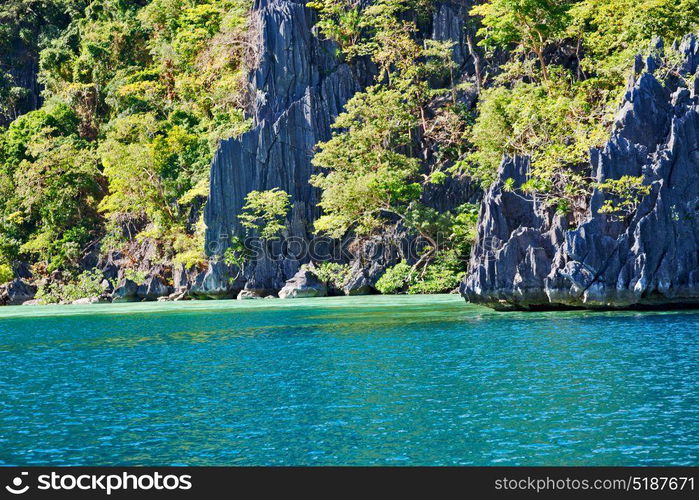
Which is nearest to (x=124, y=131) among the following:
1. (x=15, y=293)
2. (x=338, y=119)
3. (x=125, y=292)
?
(x=125, y=292)

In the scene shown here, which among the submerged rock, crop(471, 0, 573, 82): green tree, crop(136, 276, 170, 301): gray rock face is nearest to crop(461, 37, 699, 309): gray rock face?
crop(471, 0, 573, 82): green tree

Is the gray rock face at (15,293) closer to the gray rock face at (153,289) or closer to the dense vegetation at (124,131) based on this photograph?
the dense vegetation at (124,131)

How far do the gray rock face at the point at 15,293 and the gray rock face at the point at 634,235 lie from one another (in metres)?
38.0

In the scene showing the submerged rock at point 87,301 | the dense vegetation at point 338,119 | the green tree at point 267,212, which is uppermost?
the dense vegetation at point 338,119

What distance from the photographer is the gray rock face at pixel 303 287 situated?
4700 cm

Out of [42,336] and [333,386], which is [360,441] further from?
[42,336]

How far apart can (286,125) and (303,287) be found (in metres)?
10.5

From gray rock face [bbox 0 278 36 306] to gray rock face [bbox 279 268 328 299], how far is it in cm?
2024

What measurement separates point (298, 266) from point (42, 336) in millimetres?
22534
